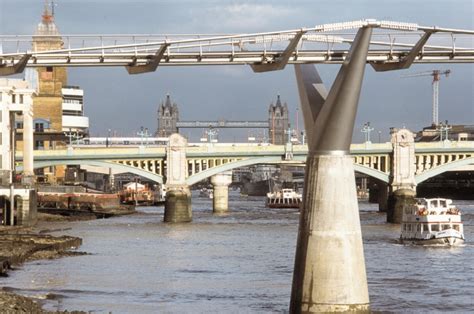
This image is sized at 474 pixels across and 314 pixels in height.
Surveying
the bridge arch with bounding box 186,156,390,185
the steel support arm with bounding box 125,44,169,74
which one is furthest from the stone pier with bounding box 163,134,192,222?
the steel support arm with bounding box 125,44,169,74

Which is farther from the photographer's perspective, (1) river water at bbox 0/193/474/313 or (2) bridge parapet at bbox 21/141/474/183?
(2) bridge parapet at bbox 21/141/474/183

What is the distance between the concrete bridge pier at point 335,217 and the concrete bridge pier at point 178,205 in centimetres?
8865

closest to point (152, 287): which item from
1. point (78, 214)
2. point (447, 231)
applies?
point (447, 231)

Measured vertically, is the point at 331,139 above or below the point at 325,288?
above

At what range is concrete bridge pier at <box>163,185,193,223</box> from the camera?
130 meters

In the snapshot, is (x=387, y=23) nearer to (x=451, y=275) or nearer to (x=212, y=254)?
(x=451, y=275)

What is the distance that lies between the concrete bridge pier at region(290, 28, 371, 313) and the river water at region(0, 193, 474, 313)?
35.2ft

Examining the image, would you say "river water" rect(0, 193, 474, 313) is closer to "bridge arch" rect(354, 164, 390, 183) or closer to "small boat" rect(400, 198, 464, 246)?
"small boat" rect(400, 198, 464, 246)

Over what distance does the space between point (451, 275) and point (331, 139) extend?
30430mm

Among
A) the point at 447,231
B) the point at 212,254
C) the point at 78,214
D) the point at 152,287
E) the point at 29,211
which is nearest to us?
the point at 152,287

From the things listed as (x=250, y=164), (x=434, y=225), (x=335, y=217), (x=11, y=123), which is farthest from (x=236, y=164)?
(x=335, y=217)

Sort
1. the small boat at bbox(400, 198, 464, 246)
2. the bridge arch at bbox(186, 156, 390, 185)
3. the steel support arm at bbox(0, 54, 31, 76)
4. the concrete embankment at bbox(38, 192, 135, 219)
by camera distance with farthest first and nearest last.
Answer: the concrete embankment at bbox(38, 192, 135, 219), the bridge arch at bbox(186, 156, 390, 185), the small boat at bbox(400, 198, 464, 246), the steel support arm at bbox(0, 54, 31, 76)

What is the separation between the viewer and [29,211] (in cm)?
10912

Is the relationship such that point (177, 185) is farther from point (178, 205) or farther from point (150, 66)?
point (150, 66)
